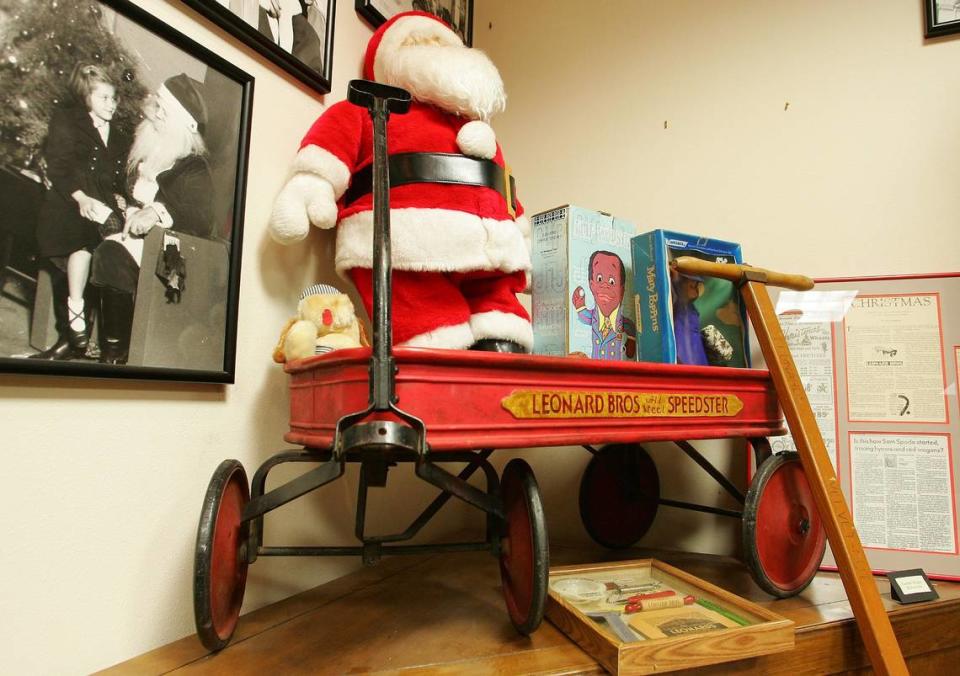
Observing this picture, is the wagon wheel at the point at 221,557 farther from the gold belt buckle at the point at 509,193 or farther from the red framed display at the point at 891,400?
the red framed display at the point at 891,400

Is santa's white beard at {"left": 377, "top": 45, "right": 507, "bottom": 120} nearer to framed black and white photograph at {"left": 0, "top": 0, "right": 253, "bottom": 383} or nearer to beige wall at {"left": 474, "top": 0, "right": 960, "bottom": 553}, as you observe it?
framed black and white photograph at {"left": 0, "top": 0, "right": 253, "bottom": 383}

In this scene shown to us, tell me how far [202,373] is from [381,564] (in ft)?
2.16

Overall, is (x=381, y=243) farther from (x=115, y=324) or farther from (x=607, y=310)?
(x=607, y=310)

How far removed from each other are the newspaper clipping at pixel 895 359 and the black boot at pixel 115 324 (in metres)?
1.45

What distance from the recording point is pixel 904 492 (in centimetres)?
114

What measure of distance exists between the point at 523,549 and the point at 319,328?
0.47 m

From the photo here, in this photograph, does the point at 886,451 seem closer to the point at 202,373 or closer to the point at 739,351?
the point at 739,351

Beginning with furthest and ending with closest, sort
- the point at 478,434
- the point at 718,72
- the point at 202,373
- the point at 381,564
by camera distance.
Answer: the point at 718,72 → the point at 381,564 → the point at 202,373 → the point at 478,434

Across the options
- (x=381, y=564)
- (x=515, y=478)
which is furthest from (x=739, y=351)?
(x=381, y=564)

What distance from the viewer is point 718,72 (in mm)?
1476

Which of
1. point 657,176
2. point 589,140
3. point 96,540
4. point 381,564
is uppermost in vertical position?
point 589,140

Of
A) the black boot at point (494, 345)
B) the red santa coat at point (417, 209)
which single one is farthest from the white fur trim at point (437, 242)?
the black boot at point (494, 345)

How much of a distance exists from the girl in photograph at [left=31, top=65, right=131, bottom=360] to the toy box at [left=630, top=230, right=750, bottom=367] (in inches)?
38.5

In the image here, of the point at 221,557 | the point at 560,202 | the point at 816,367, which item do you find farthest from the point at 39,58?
the point at 816,367
